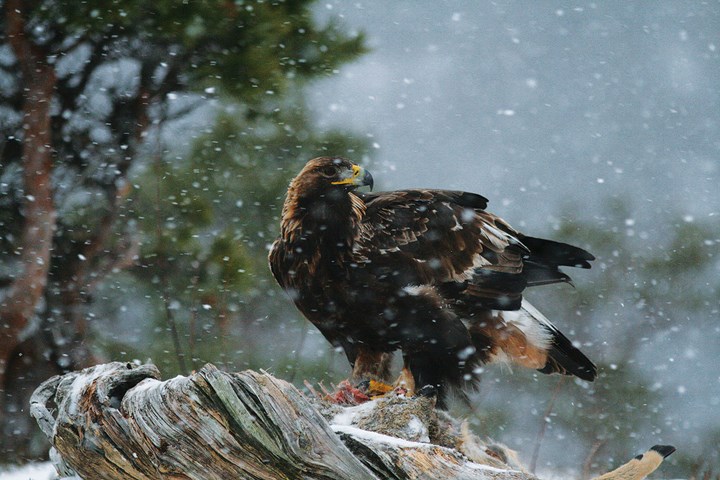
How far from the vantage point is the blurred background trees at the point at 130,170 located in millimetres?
4625

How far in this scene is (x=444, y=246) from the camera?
326 centimetres

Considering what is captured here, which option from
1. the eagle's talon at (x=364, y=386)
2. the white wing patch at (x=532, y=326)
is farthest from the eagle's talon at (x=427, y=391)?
the white wing patch at (x=532, y=326)

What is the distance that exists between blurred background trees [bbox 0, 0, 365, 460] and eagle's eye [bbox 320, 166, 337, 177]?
166cm

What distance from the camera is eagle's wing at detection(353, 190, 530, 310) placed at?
10.1ft

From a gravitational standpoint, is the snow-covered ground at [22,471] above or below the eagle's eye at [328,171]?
below

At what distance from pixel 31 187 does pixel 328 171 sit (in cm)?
233

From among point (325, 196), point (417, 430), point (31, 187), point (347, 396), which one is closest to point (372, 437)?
point (417, 430)

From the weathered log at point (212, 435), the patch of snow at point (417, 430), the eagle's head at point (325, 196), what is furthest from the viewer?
the eagle's head at point (325, 196)

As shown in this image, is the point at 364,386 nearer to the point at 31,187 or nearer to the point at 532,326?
the point at 532,326

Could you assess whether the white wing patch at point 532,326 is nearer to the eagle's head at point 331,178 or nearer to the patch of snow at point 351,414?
the eagle's head at point 331,178

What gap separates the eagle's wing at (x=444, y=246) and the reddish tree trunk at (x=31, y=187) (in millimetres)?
2137

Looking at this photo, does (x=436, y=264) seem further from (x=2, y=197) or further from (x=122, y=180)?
(x=2, y=197)

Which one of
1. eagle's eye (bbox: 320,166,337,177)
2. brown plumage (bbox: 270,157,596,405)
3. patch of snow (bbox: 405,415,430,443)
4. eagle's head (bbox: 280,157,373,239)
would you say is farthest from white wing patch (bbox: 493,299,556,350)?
patch of snow (bbox: 405,415,430,443)

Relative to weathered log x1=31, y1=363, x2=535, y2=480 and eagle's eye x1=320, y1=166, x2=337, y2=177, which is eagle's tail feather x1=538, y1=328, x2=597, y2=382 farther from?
weathered log x1=31, y1=363, x2=535, y2=480
